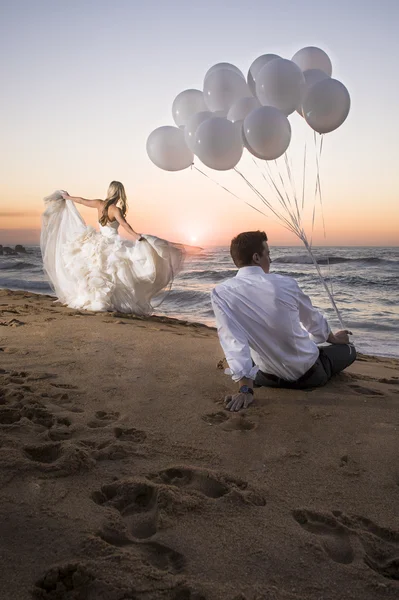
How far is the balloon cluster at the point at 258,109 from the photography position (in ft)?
13.3

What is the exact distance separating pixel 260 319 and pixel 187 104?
288 centimetres

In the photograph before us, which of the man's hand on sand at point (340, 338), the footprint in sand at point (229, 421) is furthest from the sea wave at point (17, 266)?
the footprint in sand at point (229, 421)

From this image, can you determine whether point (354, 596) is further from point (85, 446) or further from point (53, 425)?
point (53, 425)

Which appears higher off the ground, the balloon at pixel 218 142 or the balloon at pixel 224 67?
the balloon at pixel 224 67

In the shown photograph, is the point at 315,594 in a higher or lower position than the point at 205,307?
higher

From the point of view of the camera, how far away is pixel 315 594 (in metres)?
1.53

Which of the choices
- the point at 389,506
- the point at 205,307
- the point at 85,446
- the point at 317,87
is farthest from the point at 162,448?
the point at 205,307

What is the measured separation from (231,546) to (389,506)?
2.46 feet

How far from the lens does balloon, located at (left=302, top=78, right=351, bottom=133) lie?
13.5 ft

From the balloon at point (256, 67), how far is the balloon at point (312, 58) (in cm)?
26

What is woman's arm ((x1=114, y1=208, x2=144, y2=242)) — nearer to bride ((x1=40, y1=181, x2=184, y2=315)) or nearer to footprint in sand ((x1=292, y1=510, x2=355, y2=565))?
bride ((x1=40, y1=181, x2=184, y2=315))

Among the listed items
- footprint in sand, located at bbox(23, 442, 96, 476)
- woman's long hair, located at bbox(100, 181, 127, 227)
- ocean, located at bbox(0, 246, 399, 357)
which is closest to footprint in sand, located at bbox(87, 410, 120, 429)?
footprint in sand, located at bbox(23, 442, 96, 476)

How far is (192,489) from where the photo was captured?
6.88 ft

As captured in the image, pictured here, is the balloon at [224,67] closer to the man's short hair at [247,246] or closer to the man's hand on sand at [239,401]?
the man's short hair at [247,246]
